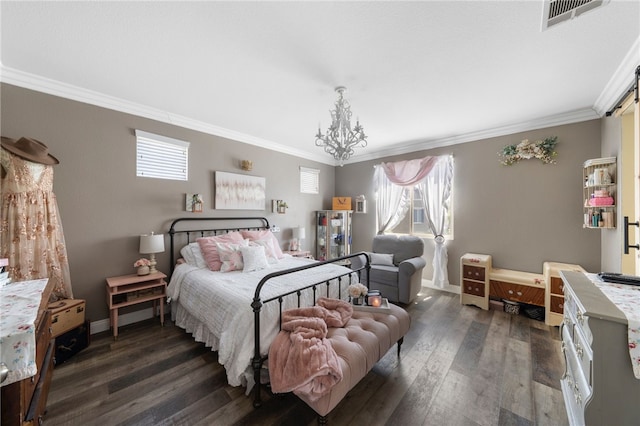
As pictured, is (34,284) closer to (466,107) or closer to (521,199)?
(466,107)

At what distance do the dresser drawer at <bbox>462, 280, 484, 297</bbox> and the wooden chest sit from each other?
15.8ft

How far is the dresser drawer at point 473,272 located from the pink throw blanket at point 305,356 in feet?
8.65

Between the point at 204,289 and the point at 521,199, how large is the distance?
4520mm

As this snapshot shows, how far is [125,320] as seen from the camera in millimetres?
2881

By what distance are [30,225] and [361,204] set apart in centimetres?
484

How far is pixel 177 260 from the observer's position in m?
3.26

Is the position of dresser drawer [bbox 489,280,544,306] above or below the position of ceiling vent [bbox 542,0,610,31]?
below

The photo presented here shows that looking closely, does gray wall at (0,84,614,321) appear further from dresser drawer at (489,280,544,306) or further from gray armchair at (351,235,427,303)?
gray armchair at (351,235,427,303)

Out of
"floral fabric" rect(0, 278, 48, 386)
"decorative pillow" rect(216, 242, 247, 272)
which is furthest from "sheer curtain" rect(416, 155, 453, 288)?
"floral fabric" rect(0, 278, 48, 386)

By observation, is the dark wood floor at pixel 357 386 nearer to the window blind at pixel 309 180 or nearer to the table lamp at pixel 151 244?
the table lamp at pixel 151 244

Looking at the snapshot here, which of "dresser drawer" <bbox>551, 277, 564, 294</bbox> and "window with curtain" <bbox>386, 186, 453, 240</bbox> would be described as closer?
"dresser drawer" <bbox>551, 277, 564, 294</bbox>

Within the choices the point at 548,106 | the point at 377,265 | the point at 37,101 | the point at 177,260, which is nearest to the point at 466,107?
the point at 548,106

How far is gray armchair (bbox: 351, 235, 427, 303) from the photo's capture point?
3590 millimetres

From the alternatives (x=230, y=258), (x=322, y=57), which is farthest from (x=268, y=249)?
(x=322, y=57)
